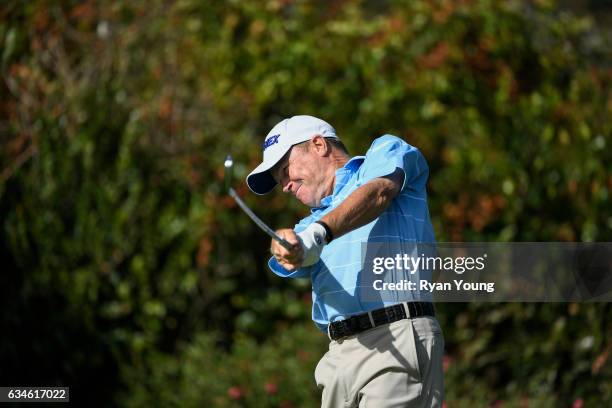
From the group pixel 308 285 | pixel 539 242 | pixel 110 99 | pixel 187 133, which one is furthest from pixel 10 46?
pixel 539 242

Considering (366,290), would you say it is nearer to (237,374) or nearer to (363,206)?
(363,206)

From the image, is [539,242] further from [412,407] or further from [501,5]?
[412,407]

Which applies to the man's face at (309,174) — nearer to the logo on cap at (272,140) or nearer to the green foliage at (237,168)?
the logo on cap at (272,140)

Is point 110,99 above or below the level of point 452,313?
above

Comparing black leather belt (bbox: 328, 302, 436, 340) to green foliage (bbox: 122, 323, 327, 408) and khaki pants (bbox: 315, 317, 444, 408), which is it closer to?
khaki pants (bbox: 315, 317, 444, 408)

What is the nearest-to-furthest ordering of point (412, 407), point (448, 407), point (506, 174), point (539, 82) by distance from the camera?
point (412, 407)
point (448, 407)
point (506, 174)
point (539, 82)

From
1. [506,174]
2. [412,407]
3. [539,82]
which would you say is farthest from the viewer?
[539,82]

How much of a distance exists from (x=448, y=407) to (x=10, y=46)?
12.2 ft

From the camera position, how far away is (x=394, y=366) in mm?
3584

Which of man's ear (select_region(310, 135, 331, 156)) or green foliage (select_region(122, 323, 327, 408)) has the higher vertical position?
man's ear (select_region(310, 135, 331, 156))

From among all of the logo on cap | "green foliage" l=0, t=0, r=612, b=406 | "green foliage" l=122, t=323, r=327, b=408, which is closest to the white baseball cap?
the logo on cap

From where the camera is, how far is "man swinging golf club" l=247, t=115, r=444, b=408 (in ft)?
11.7

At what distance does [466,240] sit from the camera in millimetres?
7336

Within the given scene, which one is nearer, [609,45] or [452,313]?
[452,313]
